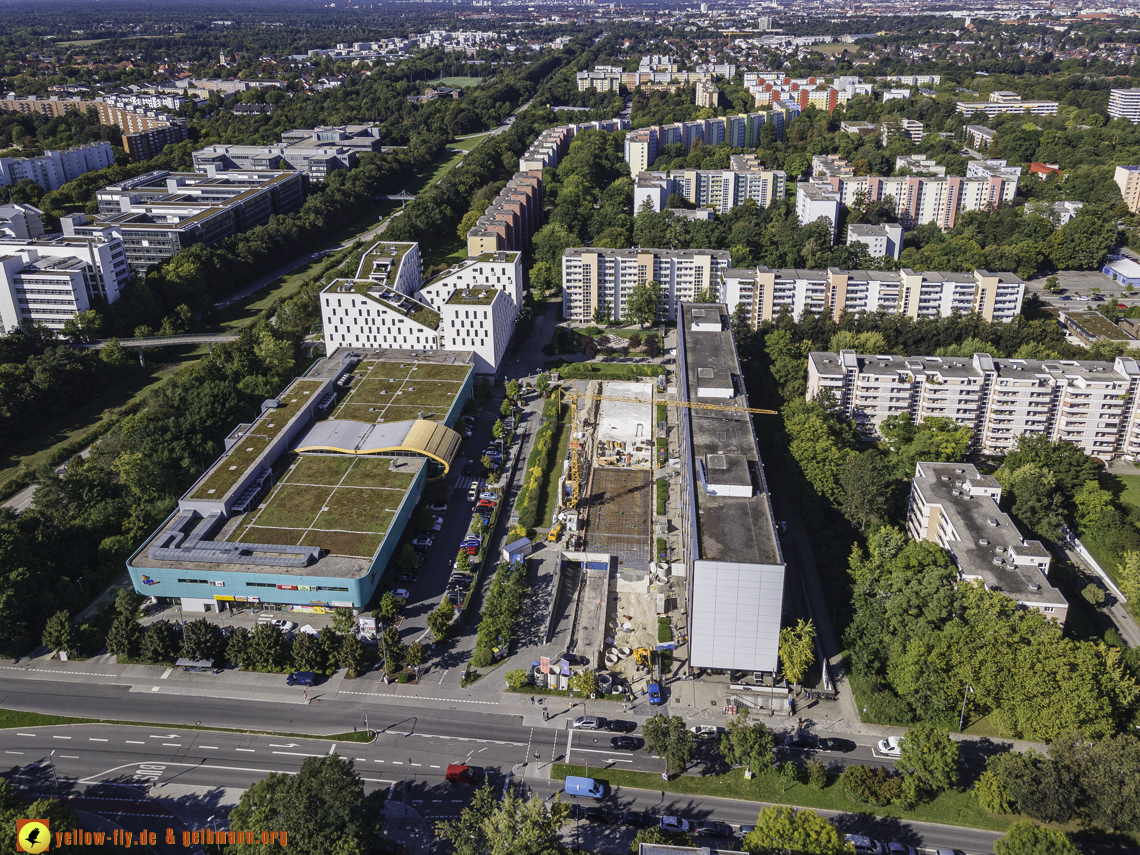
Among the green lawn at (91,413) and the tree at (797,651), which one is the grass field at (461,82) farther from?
the tree at (797,651)

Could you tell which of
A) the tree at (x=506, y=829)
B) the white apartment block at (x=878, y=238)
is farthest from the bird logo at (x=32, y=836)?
the white apartment block at (x=878, y=238)

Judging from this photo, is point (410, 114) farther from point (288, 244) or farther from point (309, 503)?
point (309, 503)

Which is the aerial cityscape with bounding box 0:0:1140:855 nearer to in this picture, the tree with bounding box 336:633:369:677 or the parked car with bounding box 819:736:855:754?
the tree with bounding box 336:633:369:677

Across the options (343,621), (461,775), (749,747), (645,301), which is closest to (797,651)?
(749,747)

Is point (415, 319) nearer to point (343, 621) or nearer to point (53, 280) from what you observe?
point (53, 280)

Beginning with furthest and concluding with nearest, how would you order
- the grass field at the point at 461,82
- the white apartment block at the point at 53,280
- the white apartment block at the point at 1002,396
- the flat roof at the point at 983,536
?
the grass field at the point at 461,82 < the white apartment block at the point at 53,280 < the white apartment block at the point at 1002,396 < the flat roof at the point at 983,536

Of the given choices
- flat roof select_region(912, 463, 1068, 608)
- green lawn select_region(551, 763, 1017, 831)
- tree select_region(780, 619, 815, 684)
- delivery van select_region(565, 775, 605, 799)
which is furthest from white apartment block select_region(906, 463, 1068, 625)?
delivery van select_region(565, 775, 605, 799)
